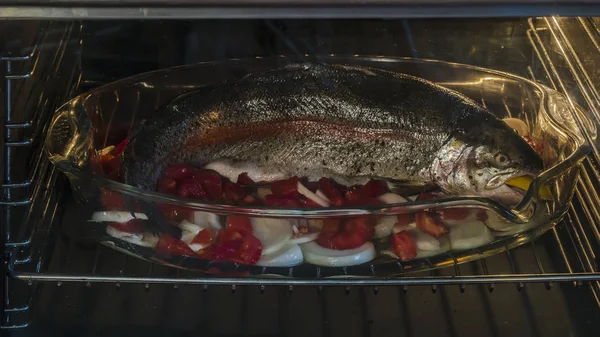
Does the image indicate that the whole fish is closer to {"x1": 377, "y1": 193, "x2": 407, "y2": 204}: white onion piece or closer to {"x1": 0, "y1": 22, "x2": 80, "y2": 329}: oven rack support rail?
{"x1": 377, "y1": 193, "x2": 407, "y2": 204}: white onion piece

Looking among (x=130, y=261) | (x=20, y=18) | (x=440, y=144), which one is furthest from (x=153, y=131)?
(x=440, y=144)

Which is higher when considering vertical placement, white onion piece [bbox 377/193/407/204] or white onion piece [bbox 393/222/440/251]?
white onion piece [bbox 377/193/407/204]

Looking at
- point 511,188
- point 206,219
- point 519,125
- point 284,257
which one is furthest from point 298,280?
point 519,125

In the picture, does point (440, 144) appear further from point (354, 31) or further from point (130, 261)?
point (130, 261)

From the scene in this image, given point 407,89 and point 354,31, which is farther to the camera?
point 354,31

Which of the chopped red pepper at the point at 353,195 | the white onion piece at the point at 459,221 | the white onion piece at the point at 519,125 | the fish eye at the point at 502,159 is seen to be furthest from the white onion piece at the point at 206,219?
the white onion piece at the point at 519,125

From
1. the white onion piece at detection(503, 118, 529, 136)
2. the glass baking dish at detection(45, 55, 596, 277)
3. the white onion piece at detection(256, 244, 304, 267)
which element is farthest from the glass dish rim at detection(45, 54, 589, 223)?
the white onion piece at detection(503, 118, 529, 136)

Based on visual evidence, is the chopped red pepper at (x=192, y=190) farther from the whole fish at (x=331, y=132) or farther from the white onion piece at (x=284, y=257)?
the white onion piece at (x=284, y=257)
